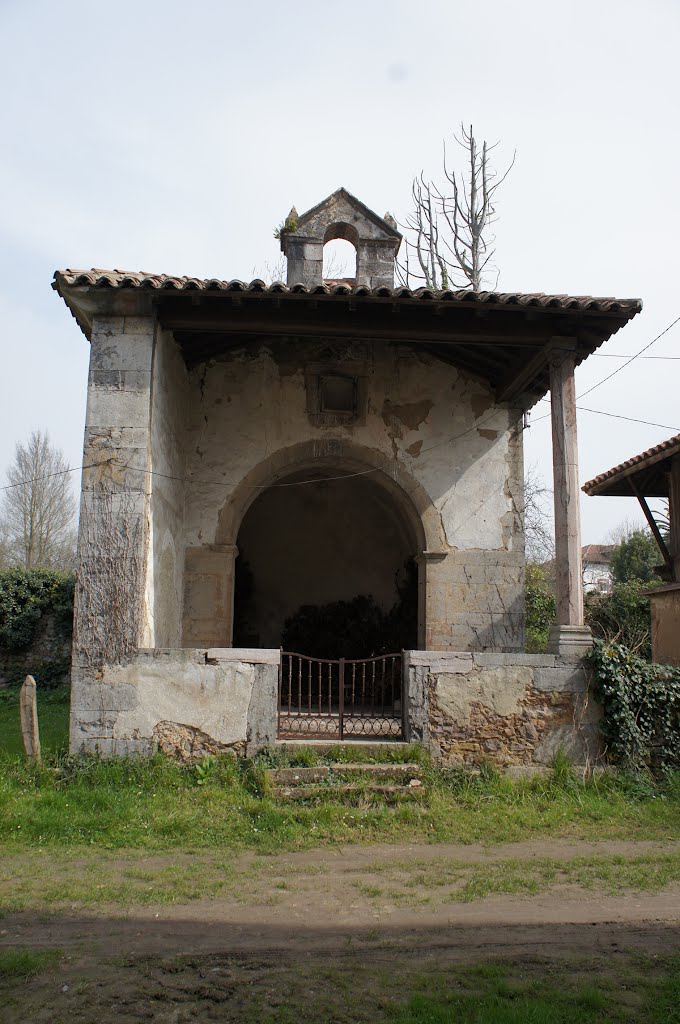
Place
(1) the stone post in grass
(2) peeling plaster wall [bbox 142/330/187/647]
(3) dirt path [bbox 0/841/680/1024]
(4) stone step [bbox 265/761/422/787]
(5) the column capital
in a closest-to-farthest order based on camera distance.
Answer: (3) dirt path [bbox 0/841/680/1024] → (4) stone step [bbox 265/761/422/787] → (1) the stone post in grass → (2) peeling plaster wall [bbox 142/330/187/647] → (5) the column capital

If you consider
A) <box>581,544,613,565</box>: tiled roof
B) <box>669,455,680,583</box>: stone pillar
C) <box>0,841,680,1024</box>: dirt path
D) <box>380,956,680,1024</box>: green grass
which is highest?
<box>581,544,613,565</box>: tiled roof

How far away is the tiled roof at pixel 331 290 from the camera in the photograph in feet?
24.8

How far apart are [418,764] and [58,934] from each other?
11.6 ft

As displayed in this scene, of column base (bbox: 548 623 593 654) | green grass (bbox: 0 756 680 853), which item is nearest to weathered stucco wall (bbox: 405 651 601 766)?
column base (bbox: 548 623 593 654)

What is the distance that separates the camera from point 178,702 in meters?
7.18

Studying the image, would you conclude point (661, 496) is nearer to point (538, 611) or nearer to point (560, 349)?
point (538, 611)

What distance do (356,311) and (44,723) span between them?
267 inches

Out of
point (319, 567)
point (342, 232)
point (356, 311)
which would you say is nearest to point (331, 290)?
point (356, 311)

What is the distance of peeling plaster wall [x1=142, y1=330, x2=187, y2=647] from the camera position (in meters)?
7.94

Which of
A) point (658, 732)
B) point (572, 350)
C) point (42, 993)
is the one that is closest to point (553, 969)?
point (42, 993)

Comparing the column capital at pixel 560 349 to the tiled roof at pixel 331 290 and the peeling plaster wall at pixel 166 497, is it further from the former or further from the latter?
the peeling plaster wall at pixel 166 497

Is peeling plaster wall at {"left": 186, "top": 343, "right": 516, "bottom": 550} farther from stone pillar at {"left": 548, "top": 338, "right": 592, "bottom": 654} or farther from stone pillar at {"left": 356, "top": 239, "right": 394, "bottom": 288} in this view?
stone pillar at {"left": 548, "top": 338, "right": 592, "bottom": 654}

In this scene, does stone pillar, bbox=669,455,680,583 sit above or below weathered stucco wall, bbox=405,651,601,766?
above

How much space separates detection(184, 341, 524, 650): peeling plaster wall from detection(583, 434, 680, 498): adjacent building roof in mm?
2810
